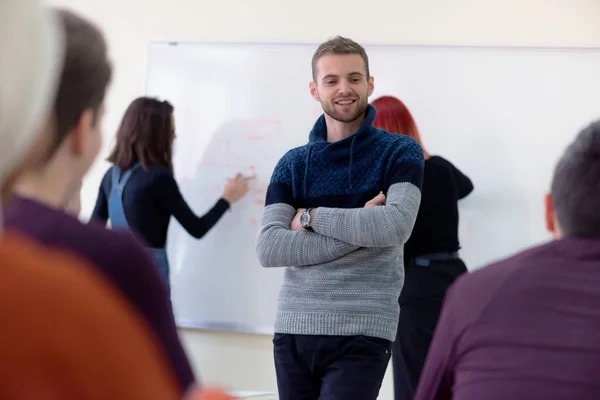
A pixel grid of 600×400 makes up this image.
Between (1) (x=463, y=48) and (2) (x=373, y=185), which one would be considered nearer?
(2) (x=373, y=185)

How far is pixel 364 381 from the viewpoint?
176 centimetres

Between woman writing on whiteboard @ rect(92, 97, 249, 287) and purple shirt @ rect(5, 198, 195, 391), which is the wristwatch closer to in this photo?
woman writing on whiteboard @ rect(92, 97, 249, 287)

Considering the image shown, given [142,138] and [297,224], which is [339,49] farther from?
[142,138]

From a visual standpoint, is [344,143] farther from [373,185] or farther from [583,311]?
[583,311]

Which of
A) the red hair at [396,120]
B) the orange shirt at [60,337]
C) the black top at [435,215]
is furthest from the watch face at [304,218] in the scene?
the orange shirt at [60,337]

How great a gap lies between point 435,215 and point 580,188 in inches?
57.9

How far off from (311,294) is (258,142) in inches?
60.4

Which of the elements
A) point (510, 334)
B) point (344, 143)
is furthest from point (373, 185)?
point (510, 334)

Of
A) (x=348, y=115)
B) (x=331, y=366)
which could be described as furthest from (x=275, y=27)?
(x=331, y=366)

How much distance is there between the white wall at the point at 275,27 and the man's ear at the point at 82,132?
7.71ft

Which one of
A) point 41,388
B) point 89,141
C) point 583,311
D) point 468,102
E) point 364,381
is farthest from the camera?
point 468,102

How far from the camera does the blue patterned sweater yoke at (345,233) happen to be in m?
1.82

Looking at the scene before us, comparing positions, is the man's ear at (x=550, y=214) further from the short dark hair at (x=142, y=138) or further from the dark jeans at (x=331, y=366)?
the short dark hair at (x=142, y=138)

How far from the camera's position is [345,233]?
1832 mm
